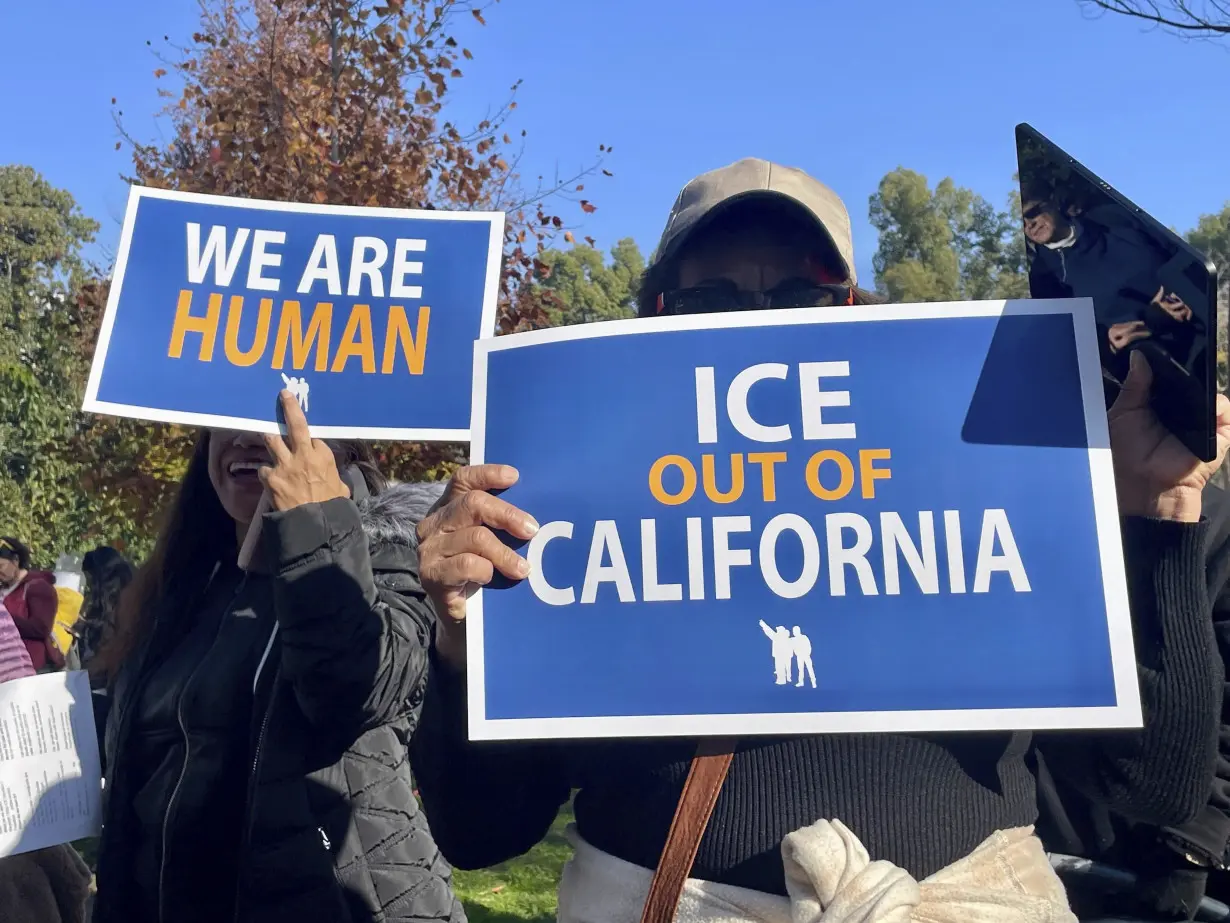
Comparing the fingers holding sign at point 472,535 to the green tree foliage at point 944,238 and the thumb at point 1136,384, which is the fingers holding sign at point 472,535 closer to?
the thumb at point 1136,384

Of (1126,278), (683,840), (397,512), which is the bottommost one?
(683,840)

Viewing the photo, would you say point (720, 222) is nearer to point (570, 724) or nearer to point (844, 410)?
point (844, 410)

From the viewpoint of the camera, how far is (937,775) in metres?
1.46

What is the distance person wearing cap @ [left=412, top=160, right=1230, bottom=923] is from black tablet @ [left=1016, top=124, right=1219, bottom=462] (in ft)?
0.17

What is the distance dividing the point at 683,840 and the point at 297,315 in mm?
1158

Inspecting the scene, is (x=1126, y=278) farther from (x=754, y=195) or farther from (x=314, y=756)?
(x=314, y=756)

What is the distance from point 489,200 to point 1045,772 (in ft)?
20.0

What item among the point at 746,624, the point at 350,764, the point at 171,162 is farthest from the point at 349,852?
the point at 171,162

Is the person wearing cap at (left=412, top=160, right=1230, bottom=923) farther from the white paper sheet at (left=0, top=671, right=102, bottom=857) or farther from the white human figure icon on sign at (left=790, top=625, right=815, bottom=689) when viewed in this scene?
the white paper sheet at (left=0, top=671, right=102, bottom=857)

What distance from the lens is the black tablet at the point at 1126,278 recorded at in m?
1.30

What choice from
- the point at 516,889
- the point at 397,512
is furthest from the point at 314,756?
the point at 516,889

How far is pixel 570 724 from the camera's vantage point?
4.98 ft

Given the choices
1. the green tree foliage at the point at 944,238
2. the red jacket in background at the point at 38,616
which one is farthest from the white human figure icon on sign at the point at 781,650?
the green tree foliage at the point at 944,238

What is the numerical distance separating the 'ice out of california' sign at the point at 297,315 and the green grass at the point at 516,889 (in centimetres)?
344
